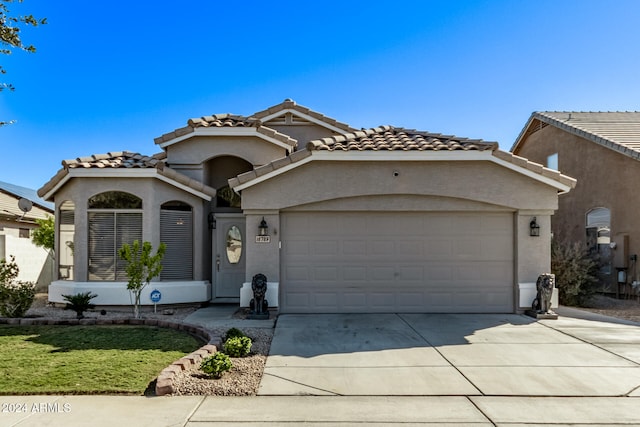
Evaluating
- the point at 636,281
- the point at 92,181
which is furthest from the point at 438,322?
the point at 92,181

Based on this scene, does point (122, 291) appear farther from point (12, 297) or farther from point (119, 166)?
point (119, 166)

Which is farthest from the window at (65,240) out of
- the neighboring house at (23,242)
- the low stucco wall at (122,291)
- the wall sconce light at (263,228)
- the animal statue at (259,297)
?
the animal statue at (259,297)

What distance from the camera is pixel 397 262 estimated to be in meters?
10.4

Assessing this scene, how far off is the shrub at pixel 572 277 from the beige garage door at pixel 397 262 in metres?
2.94

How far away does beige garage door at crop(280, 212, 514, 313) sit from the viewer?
10.4 meters

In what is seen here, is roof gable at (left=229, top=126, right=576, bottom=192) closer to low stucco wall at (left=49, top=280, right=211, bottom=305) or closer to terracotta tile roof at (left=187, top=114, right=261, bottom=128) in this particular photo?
terracotta tile roof at (left=187, top=114, right=261, bottom=128)

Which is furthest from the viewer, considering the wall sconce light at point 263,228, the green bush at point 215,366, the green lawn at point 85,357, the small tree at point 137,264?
the wall sconce light at point 263,228

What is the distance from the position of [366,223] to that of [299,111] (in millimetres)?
5974

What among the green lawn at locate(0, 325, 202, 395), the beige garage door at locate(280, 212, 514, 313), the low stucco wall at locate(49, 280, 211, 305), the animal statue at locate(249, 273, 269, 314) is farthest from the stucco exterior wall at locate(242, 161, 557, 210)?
the green lawn at locate(0, 325, 202, 395)

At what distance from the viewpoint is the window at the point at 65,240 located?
11.2 m

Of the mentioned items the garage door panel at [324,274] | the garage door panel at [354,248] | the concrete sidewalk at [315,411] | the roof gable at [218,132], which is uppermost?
the roof gable at [218,132]

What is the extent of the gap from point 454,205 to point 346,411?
21.4 ft

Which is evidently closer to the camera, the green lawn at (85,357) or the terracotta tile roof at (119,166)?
the green lawn at (85,357)

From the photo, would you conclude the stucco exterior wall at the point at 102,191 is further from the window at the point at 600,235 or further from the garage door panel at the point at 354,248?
the window at the point at 600,235
